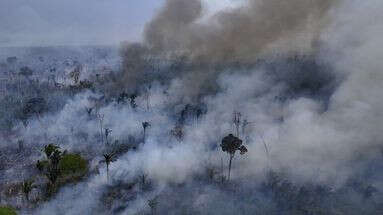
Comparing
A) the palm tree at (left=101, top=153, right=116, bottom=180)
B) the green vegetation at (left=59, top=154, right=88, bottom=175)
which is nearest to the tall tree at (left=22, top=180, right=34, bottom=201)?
the green vegetation at (left=59, top=154, right=88, bottom=175)

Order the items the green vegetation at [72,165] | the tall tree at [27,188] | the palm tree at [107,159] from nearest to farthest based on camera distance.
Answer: the tall tree at [27,188]
the palm tree at [107,159]
the green vegetation at [72,165]

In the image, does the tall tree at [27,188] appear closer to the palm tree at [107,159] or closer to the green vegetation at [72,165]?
the green vegetation at [72,165]

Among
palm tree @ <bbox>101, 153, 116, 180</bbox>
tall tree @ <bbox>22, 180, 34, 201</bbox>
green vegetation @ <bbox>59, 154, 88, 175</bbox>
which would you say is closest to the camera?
tall tree @ <bbox>22, 180, 34, 201</bbox>

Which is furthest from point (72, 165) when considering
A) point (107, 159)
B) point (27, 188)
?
point (27, 188)

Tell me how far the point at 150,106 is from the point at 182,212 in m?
90.6

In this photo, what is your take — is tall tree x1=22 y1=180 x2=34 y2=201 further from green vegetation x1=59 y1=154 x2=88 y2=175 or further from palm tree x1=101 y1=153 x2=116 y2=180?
palm tree x1=101 y1=153 x2=116 y2=180

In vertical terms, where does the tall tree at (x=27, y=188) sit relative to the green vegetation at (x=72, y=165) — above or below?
below

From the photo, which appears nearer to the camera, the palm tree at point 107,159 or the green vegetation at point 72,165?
the palm tree at point 107,159

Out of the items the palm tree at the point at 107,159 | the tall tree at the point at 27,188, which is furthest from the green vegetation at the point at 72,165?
the tall tree at the point at 27,188

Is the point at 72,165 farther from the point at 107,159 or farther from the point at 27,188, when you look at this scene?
the point at 27,188

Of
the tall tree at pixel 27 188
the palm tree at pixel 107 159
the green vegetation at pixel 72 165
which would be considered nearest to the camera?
the tall tree at pixel 27 188

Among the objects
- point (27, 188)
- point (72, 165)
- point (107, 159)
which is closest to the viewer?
point (27, 188)

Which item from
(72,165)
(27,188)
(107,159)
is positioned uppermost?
(107,159)

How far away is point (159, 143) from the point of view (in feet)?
498
